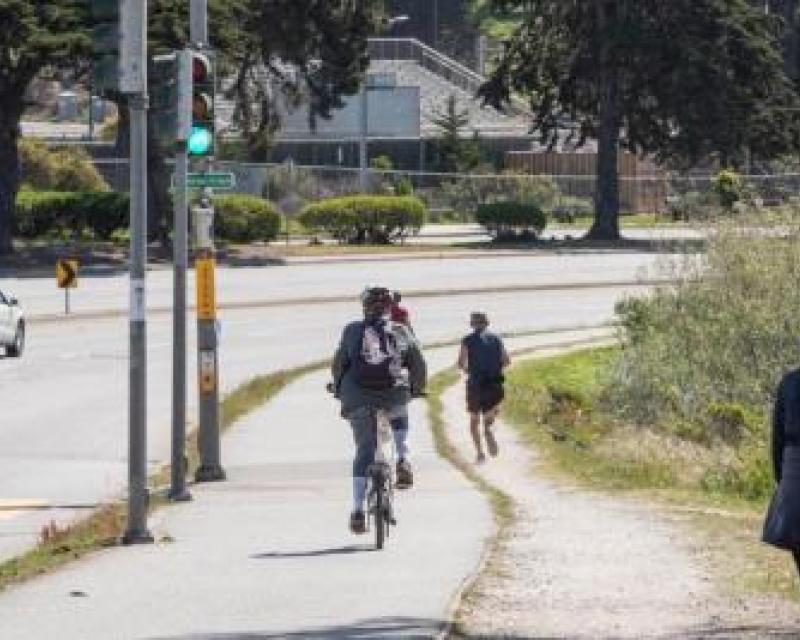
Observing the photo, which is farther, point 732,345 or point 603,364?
point 603,364

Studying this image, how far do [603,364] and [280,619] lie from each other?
28.9 metres

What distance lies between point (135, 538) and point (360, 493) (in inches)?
80.1

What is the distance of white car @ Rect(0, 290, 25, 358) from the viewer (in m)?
40.0

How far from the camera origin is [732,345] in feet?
109

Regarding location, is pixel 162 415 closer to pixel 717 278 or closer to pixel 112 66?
pixel 717 278

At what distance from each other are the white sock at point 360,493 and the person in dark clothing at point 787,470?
5674mm

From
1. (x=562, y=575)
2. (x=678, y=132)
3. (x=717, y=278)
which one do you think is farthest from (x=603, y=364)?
(x=678, y=132)

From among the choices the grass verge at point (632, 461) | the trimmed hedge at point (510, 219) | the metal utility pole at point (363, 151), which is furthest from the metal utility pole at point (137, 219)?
the metal utility pole at point (363, 151)

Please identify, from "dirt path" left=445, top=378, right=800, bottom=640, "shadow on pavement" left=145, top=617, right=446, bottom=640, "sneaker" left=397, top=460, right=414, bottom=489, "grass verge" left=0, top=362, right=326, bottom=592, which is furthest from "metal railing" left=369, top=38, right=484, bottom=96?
"shadow on pavement" left=145, top=617, right=446, bottom=640

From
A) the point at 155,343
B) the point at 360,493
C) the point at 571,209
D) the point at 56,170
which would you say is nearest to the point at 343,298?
the point at 155,343

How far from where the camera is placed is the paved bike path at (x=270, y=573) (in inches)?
451

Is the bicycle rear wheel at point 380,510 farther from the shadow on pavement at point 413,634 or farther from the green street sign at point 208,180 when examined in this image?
the green street sign at point 208,180

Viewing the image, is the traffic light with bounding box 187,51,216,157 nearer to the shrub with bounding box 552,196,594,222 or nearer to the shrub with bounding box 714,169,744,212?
the shrub with bounding box 714,169,744,212

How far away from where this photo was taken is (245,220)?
69750 mm
